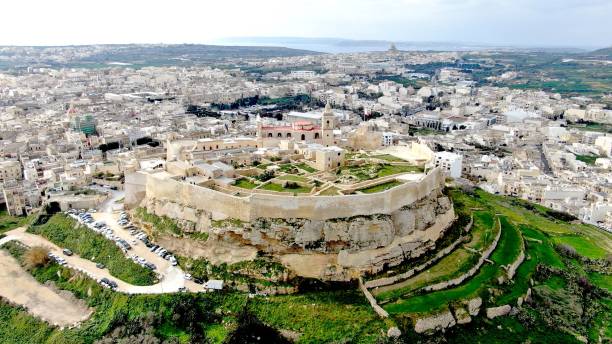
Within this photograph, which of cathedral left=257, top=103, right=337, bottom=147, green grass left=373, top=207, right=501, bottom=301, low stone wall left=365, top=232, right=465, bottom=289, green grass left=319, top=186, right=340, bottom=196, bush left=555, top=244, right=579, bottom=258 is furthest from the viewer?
cathedral left=257, top=103, right=337, bottom=147

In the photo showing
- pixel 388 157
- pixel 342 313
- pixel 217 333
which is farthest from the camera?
pixel 388 157

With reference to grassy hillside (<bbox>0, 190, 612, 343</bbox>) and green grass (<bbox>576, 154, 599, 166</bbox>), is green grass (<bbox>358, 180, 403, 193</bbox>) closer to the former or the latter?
grassy hillside (<bbox>0, 190, 612, 343</bbox>)

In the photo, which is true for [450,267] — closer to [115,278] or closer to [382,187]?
[382,187]

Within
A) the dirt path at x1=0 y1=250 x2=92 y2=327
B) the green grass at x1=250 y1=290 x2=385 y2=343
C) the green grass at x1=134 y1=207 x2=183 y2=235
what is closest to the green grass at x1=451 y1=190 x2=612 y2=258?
the green grass at x1=250 y1=290 x2=385 y2=343

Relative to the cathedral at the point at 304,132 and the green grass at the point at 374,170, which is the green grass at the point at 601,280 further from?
the cathedral at the point at 304,132

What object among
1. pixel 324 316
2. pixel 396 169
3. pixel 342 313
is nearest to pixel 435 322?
pixel 342 313

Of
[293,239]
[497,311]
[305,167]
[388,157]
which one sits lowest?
Result: [497,311]

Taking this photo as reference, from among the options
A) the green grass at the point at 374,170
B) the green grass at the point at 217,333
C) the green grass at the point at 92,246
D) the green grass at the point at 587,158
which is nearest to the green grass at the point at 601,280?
the green grass at the point at 374,170
